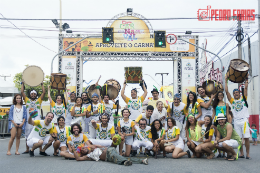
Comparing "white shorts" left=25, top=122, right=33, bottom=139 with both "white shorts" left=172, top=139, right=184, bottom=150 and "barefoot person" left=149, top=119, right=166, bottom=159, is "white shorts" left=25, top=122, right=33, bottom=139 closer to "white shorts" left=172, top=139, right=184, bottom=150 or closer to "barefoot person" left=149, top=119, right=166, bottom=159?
"barefoot person" left=149, top=119, right=166, bottom=159

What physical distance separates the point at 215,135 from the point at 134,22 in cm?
1976

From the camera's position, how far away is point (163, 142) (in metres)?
8.98

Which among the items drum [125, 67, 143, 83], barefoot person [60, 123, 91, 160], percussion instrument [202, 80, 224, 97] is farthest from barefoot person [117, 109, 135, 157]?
percussion instrument [202, 80, 224, 97]

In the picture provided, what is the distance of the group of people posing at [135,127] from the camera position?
829cm

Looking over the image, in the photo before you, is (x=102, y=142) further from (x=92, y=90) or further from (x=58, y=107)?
(x=92, y=90)

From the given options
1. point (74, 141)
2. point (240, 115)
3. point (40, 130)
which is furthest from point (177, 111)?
point (40, 130)

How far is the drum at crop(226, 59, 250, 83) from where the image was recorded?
8.84m

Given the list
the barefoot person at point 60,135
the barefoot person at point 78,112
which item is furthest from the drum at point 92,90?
the barefoot person at point 60,135

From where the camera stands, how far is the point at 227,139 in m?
8.20

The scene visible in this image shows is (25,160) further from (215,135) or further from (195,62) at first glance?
(195,62)

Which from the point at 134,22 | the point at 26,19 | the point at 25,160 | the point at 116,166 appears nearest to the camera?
the point at 116,166

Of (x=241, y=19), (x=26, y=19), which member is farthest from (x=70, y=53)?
(x=241, y=19)

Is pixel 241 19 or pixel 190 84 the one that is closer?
pixel 241 19

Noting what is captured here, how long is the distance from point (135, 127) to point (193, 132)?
157 centimetres
